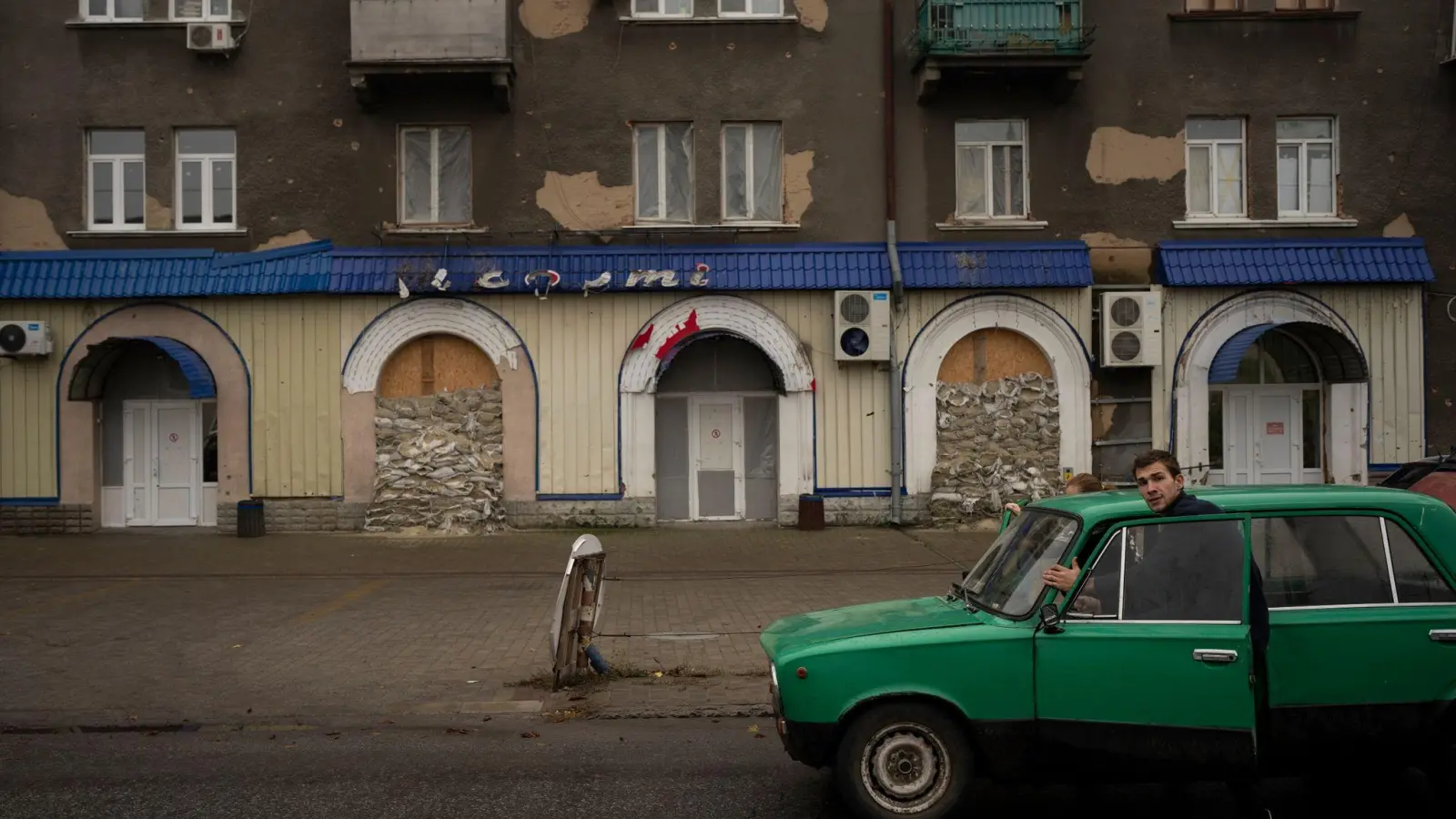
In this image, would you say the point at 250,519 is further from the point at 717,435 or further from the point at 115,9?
the point at 115,9

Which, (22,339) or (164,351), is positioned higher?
(22,339)

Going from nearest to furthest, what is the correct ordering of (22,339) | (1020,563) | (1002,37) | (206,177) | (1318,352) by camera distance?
1. (1020,563)
2. (22,339)
3. (1002,37)
4. (206,177)
5. (1318,352)

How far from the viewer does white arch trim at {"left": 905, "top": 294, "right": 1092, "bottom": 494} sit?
18031mm

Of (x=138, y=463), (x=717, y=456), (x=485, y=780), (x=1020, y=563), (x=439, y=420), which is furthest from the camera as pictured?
(x=717, y=456)

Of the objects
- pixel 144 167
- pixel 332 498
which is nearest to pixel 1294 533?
pixel 332 498

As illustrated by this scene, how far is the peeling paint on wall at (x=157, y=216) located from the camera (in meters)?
17.9

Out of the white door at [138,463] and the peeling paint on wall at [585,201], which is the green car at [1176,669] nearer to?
the peeling paint on wall at [585,201]

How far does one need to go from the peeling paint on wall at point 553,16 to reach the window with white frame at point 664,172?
72.4 inches

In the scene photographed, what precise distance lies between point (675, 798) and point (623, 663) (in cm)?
332

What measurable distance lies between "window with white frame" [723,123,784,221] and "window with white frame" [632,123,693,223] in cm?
61

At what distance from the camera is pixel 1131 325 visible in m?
17.7

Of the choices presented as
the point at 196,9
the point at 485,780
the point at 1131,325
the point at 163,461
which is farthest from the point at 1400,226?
the point at 163,461

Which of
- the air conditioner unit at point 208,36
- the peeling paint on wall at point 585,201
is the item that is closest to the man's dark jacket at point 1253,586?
the peeling paint on wall at point 585,201

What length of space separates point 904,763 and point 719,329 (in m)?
12.9
